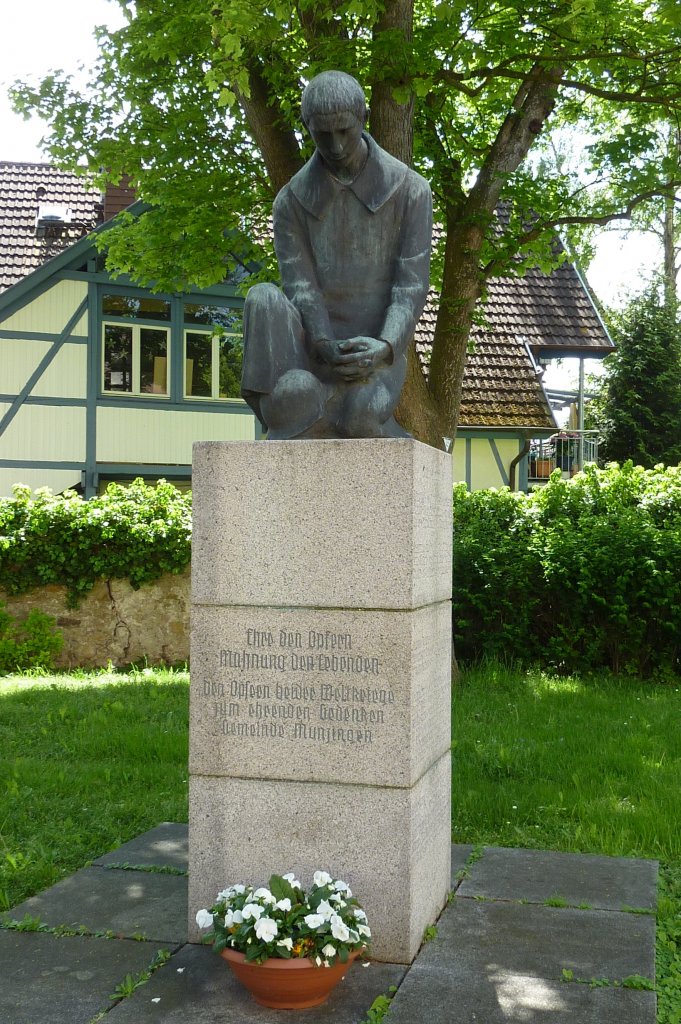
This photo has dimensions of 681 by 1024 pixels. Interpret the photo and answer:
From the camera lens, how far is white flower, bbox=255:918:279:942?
377 cm

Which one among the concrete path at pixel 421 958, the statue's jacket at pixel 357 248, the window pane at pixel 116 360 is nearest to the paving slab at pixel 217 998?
the concrete path at pixel 421 958

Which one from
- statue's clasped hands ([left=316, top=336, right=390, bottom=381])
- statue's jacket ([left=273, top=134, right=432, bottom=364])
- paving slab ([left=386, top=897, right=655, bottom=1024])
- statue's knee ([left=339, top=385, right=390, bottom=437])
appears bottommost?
paving slab ([left=386, top=897, right=655, bottom=1024])

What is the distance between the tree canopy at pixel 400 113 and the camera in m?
8.89

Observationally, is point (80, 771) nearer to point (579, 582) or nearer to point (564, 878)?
point (564, 878)

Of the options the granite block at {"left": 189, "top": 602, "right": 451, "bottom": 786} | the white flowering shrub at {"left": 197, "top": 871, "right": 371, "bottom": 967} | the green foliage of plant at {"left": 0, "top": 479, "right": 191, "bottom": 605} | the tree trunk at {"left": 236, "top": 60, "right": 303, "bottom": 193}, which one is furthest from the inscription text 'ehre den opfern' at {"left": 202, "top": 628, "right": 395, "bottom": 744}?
the green foliage of plant at {"left": 0, "top": 479, "right": 191, "bottom": 605}

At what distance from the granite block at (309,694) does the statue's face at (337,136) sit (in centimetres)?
177

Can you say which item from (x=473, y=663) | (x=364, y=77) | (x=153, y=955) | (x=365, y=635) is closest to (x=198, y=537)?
(x=365, y=635)

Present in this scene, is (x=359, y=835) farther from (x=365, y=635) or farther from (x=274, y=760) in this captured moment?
(x=365, y=635)

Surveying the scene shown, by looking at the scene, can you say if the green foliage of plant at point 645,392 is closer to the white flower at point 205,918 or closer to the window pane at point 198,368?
the window pane at point 198,368

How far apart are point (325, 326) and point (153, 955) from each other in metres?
2.48

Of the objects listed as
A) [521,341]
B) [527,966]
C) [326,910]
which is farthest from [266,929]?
[521,341]

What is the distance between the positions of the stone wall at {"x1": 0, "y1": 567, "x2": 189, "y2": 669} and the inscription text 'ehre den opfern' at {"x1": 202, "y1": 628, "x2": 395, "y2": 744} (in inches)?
299

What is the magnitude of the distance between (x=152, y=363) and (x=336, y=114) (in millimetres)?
14476

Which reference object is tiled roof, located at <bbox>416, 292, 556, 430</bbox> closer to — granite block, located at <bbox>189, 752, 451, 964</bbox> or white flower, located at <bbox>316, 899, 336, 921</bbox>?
granite block, located at <bbox>189, 752, 451, 964</bbox>
